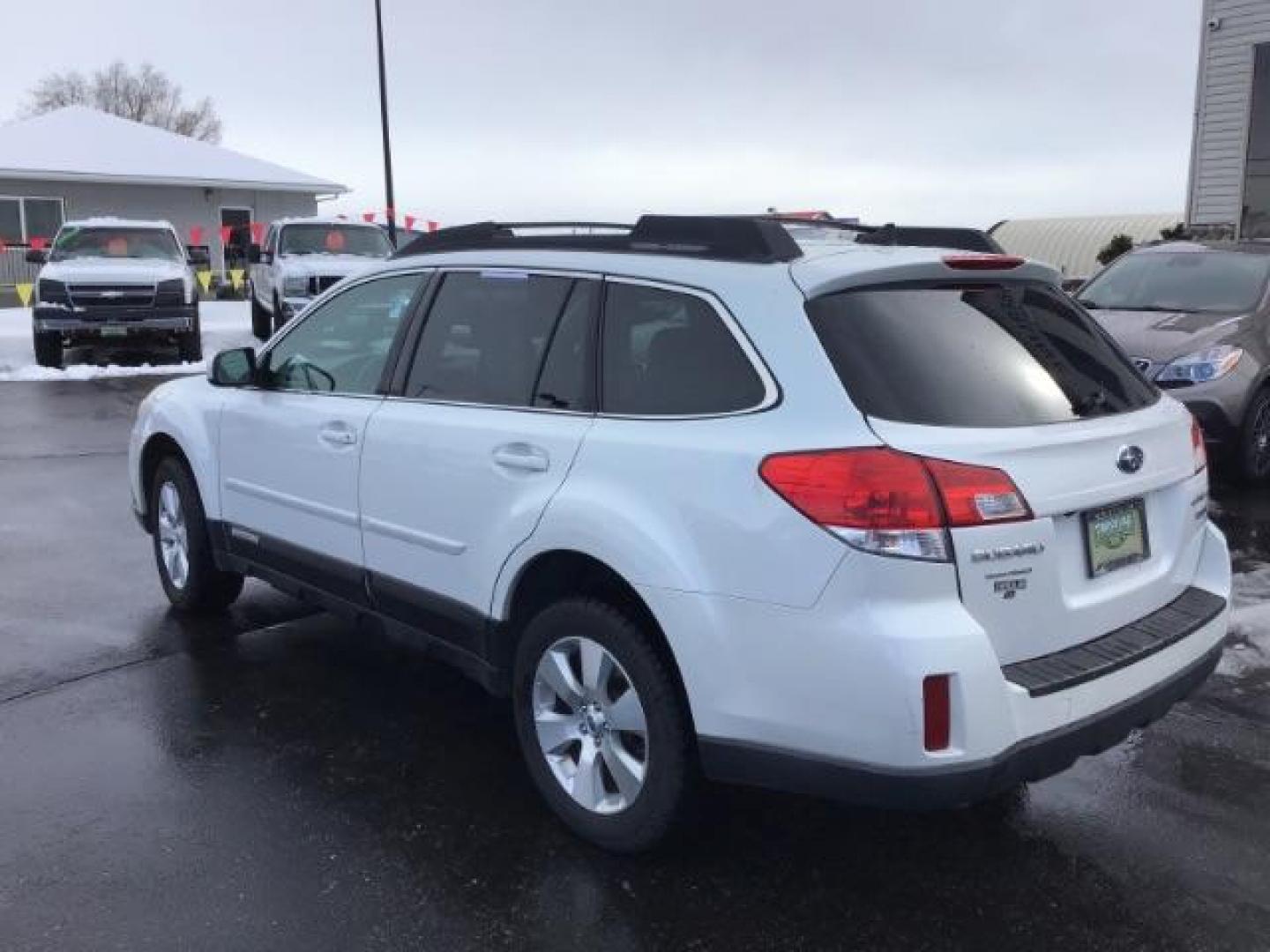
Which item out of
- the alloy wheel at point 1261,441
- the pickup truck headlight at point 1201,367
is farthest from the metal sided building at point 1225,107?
the pickup truck headlight at point 1201,367

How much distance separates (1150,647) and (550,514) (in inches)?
66.0

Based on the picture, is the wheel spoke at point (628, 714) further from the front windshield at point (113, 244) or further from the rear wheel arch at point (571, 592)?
the front windshield at point (113, 244)

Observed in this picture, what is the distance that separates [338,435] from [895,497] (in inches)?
90.9

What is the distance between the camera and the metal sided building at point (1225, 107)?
1661 centimetres

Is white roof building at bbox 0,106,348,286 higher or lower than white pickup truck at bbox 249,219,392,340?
higher

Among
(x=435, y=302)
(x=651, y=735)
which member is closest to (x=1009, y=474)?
(x=651, y=735)

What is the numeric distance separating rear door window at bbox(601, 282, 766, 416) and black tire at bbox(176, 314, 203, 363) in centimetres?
1388

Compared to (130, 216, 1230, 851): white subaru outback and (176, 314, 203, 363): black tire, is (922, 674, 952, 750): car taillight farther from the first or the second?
(176, 314, 203, 363): black tire

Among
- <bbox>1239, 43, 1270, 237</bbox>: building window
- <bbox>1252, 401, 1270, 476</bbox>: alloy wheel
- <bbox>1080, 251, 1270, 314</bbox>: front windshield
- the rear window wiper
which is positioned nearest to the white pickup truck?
<bbox>1080, 251, 1270, 314</bbox>: front windshield

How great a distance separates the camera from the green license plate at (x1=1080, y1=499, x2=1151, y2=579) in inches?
123

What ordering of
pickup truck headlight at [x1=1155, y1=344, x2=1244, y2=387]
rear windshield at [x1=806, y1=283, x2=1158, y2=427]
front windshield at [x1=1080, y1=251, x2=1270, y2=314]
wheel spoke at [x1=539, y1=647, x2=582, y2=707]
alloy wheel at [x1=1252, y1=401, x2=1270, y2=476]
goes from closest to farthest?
rear windshield at [x1=806, y1=283, x2=1158, y2=427] < wheel spoke at [x1=539, y1=647, x2=582, y2=707] < pickup truck headlight at [x1=1155, y1=344, x2=1244, y2=387] < alloy wheel at [x1=1252, y1=401, x2=1270, y2=476] < front windshield at [x1=1080, y1=251, x2=1270, y2=314]

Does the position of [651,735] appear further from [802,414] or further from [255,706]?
[255,706]

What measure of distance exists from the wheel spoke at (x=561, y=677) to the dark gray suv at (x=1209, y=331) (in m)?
5.43

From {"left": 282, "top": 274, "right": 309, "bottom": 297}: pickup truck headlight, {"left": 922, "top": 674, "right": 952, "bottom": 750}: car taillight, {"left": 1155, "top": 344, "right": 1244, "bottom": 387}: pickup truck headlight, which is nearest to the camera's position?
{"left": 922, "top": 674, "right": 952, "bottom": 750}: car taillight
